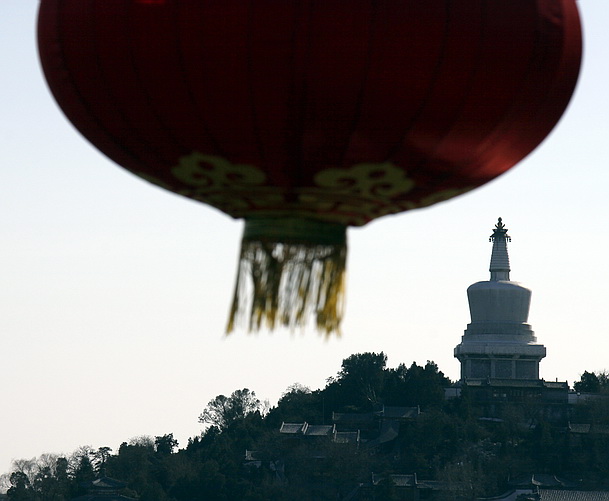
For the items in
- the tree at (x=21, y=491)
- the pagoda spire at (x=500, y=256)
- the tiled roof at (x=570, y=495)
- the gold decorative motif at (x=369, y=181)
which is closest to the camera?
the gold decorative motif at (x=369, y=181)

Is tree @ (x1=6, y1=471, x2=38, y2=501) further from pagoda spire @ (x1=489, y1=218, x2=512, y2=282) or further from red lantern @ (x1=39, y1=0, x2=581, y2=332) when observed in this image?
red lantern @ (x1=39, y1=0, x2=581, y2=332)

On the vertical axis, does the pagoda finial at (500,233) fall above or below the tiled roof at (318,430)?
above

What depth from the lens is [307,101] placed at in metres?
10.1

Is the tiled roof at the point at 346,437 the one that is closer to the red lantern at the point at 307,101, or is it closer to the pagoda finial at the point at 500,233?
the pagoda finial at the point at 500,233

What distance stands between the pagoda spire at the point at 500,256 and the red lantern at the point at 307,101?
238 ft

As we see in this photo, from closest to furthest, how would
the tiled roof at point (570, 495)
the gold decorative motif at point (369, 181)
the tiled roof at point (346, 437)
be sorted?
the gold decorative motif at point (369, 181)
the tiled roof at point (570, 495)
the tiled roof at point (346, 437)

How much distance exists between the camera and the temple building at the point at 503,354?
78812 millimetres

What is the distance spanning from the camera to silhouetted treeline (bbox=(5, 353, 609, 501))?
7412cm

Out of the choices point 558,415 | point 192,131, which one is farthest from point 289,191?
point 558,415

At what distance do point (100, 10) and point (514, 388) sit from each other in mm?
69516

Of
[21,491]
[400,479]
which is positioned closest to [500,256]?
[400,479]

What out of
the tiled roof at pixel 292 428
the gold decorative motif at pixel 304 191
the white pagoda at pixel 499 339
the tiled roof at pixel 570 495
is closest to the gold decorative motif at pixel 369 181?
the gold decorative motif at pixel 304 191

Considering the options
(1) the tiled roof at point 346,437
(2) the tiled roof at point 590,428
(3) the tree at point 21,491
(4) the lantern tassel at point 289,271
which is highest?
(2) the tiled roof at point 590,428

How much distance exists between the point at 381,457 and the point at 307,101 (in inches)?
2652
